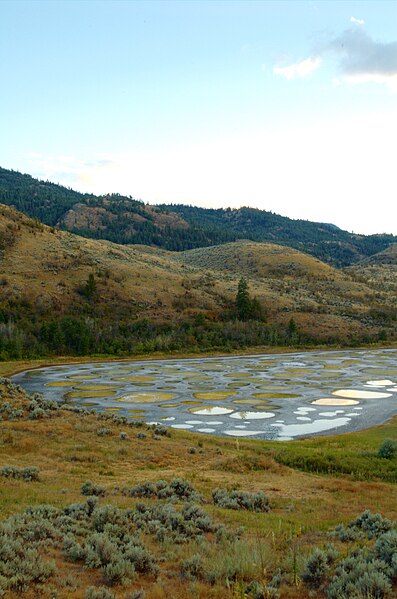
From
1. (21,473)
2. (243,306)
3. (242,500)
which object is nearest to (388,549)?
(242,500)

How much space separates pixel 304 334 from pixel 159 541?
8696 cm

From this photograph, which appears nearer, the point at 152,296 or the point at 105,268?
the point at 152,296

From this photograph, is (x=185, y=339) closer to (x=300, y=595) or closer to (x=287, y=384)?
(x=287, y=384)

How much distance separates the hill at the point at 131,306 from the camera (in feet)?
262

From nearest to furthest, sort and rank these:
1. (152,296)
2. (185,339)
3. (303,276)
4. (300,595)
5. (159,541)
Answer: (300,595) → (159,541) → (185,339) → (152,296) → (303,276)

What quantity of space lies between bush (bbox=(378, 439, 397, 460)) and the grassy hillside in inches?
13.0

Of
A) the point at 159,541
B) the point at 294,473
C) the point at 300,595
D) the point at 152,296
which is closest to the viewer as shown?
the point at 300,595

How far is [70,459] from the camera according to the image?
2142cm

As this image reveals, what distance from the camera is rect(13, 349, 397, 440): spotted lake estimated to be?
3362 centimetres

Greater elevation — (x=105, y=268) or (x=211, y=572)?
(x=105, y=268)

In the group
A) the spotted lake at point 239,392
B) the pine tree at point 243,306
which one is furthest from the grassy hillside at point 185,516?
the pine tree at point 243,306

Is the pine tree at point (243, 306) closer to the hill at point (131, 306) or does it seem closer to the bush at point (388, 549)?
the hill at point (131, 306)

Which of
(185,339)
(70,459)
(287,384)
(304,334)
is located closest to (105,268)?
(185,339)

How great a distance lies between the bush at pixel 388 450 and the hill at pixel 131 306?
5821 cm
